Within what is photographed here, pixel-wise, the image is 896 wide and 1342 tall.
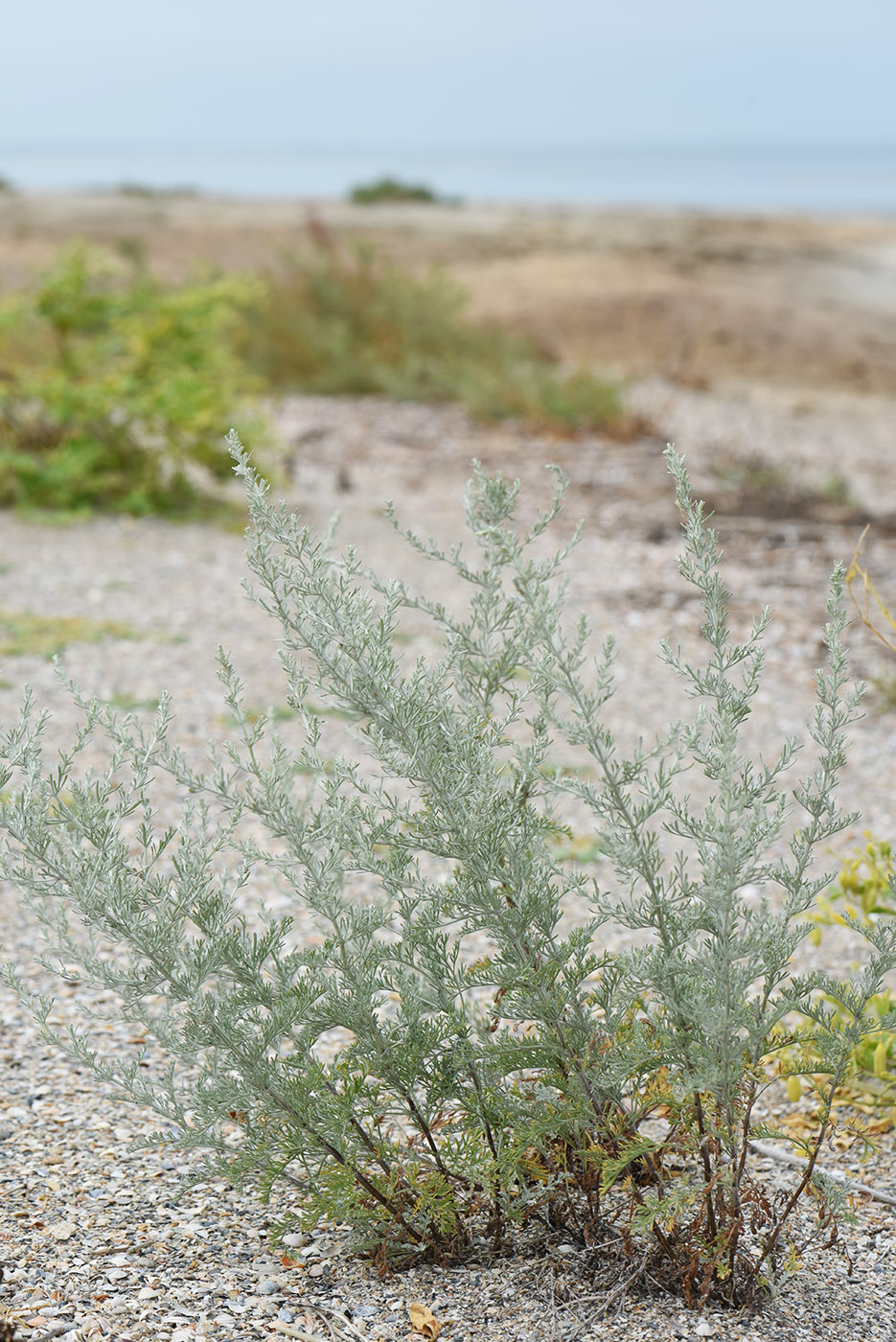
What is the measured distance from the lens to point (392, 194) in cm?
3656

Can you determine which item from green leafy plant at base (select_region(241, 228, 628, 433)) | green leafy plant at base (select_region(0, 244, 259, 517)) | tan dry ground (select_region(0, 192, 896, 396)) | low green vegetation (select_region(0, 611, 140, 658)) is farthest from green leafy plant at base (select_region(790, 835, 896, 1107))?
green leafy plant at base (select_region(241, 228, 628, 433))

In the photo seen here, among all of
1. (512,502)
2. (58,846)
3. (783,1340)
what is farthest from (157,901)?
(783,1340)

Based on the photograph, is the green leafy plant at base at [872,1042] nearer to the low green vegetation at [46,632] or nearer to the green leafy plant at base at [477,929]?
the green leafy plant at base at [477,929]

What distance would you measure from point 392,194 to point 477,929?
3737 cm

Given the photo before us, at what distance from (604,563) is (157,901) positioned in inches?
220

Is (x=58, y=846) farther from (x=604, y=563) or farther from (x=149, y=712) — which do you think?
(x=604, y=563)

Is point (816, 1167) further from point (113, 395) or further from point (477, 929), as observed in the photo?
point (113, 395)

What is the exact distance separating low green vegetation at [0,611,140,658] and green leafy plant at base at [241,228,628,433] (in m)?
6.21

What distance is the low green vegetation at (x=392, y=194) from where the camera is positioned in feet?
119

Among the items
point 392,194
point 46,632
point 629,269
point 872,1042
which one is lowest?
point 872,1042

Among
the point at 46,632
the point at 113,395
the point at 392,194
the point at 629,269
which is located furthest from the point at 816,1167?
the point at 392,194

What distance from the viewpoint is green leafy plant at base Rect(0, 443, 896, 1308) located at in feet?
5.84

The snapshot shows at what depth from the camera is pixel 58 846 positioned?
1841 mm

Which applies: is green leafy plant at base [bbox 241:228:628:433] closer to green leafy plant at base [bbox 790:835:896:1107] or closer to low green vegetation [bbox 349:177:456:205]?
green leafy plant at base [bbox 790:835:896:1107]
